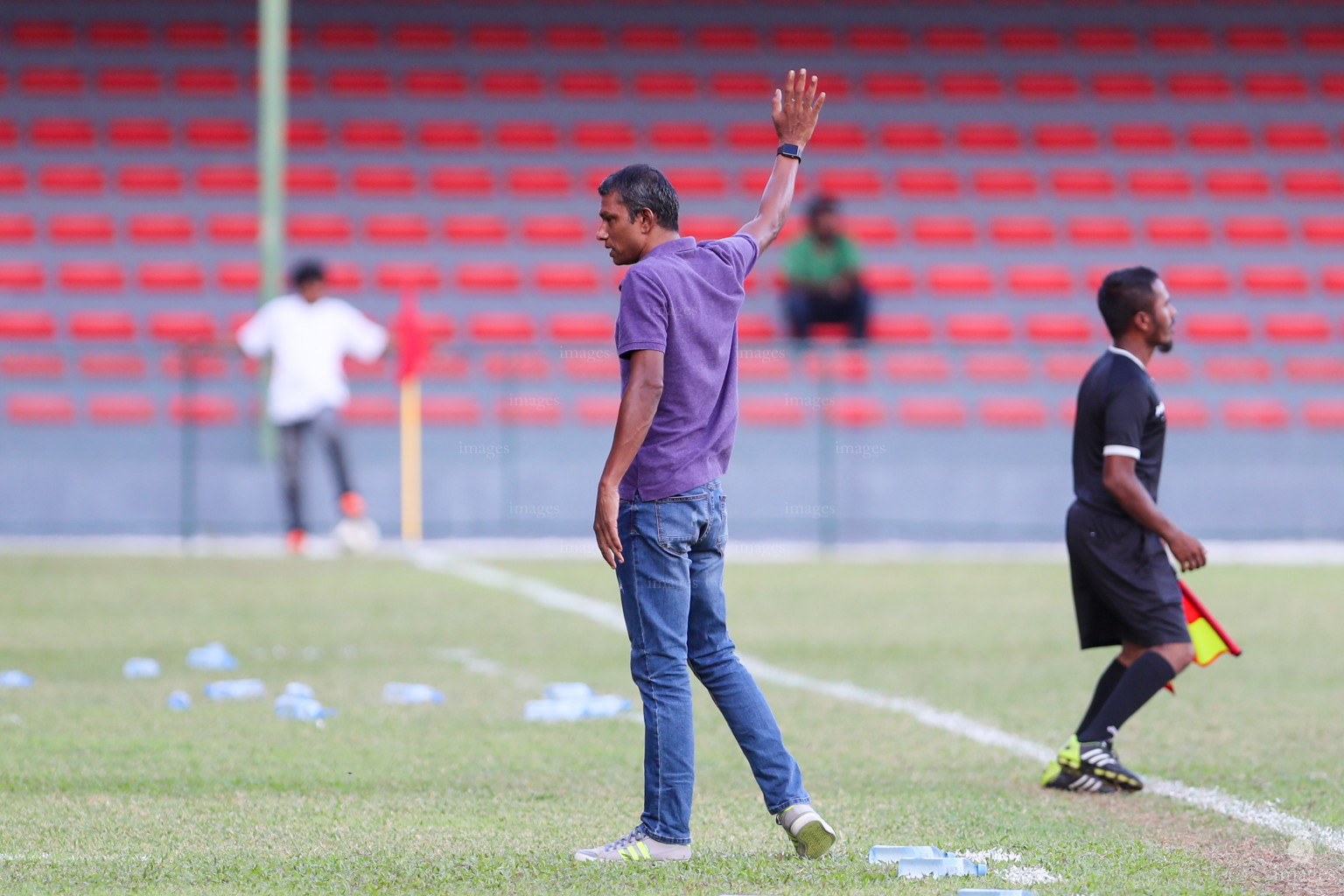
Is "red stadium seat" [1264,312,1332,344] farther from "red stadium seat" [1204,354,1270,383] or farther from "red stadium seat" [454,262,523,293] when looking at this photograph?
"red stadium seat" [454,262,523,293]

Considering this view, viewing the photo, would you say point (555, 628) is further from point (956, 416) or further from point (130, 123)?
point (130, 123)

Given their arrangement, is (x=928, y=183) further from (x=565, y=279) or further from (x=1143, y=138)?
(x=565, y=279)

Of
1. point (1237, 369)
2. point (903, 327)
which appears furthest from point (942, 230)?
point (1237, 369)

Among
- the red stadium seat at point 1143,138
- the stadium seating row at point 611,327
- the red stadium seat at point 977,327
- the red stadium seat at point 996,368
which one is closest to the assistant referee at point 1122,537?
the red stadium seat at point 996,368

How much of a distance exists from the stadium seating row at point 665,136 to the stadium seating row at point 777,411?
4.93 meters

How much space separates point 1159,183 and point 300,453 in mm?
10562

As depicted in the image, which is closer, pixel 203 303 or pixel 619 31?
pixel 203 303

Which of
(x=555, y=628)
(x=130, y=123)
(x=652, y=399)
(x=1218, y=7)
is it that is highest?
(x=1218, y=7)

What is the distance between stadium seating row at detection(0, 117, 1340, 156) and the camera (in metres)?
19.5

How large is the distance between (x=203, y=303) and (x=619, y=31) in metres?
5.98

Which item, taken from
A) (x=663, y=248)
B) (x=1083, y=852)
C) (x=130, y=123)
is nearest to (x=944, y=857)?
(x=1083, y=852)

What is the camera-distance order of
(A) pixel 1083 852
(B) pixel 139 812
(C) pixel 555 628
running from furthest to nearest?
(C) pixel 555 628, (B) pixel 139 812, (A) pixel 1083 852

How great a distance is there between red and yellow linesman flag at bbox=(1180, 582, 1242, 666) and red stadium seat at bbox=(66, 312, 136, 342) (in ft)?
46.7

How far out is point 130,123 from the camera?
1958 cm
